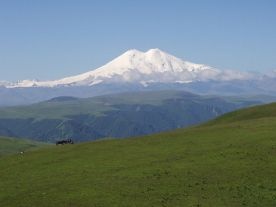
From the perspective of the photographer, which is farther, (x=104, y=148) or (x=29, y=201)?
(x=104, y=148)

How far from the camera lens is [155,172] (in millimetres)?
54625

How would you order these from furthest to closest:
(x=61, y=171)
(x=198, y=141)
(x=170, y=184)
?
1. (x=198, y=141)
2. (x=61, y=171)
3. (x=170, y=184)

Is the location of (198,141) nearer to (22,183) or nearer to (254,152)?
(254,152)

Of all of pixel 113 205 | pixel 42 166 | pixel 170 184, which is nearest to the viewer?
pixel 113 205

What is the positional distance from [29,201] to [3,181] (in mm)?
12151

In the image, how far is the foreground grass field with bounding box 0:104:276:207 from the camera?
148 feet

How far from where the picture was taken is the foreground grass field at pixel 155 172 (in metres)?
45.1

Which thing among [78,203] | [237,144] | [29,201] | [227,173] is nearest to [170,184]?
[227,173]

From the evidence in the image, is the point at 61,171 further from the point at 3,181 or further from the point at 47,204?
the point at 47,204

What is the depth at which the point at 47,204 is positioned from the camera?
44156mm

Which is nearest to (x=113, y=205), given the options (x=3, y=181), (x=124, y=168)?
(x=124, y=168)

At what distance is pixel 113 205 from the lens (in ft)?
142

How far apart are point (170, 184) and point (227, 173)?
21.8ft

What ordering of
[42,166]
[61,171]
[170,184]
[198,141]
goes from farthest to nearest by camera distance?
[198,141] < [42,166] < [61,171] < [170,184]
